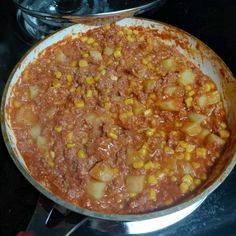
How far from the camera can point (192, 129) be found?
2.03 metres

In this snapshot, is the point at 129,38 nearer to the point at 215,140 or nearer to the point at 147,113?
the point at 147,113

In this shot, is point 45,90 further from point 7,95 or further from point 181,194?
point 181,194

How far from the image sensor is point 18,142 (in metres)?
1.98

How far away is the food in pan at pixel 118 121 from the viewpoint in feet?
6.06

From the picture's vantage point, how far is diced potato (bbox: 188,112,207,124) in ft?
6.81

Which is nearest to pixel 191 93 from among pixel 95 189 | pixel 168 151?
pixel 168 151

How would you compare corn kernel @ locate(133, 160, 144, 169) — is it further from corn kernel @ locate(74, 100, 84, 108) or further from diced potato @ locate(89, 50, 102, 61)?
diced potato @ locate(89, 50, 102, 61)

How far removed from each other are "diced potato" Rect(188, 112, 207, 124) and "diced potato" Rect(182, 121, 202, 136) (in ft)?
A: 0.10

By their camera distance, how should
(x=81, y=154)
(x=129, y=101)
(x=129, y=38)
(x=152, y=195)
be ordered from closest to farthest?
(x=152, y=195) < (x=81, y=154) < (x=129, y=101) < (x=129, y=38)

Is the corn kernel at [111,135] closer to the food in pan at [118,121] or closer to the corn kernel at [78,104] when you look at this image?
the food in pan at [118,121]

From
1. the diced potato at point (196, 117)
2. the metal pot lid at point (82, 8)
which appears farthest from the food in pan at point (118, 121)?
the metal pot lid at point (82, 8)

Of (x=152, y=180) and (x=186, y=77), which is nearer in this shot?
(x=152, y=180)

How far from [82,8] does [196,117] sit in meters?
1.01

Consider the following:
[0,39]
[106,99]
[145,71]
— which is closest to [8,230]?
[106,99]
